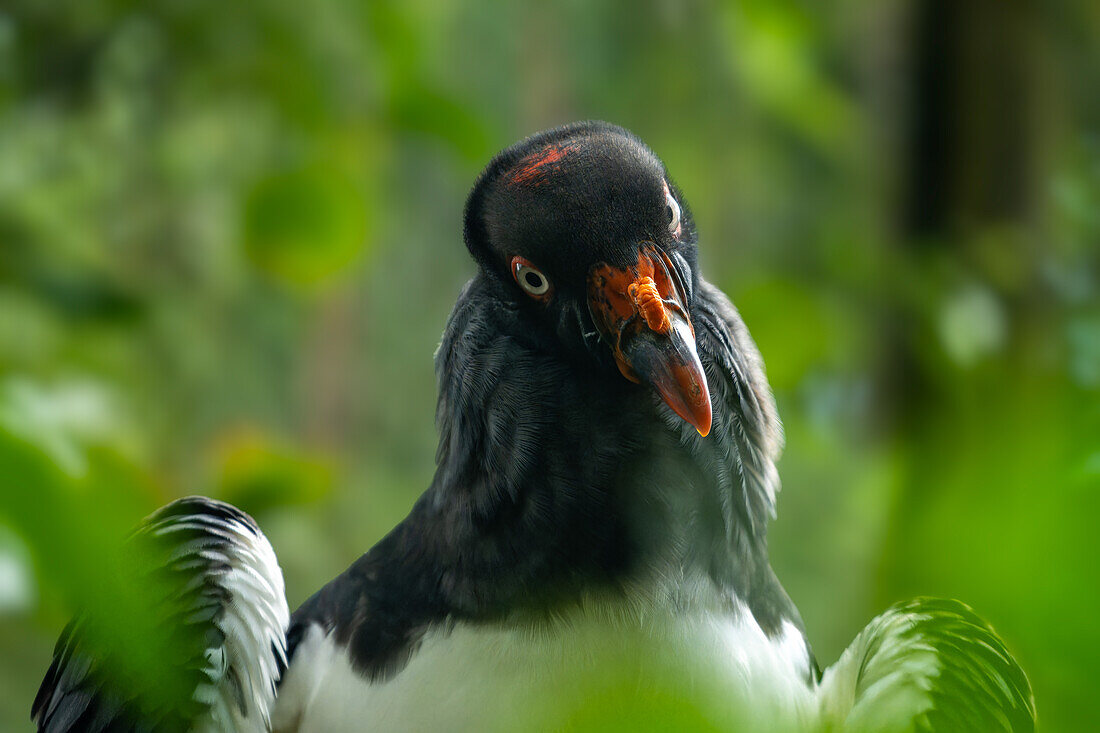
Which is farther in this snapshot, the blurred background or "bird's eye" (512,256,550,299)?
"bird's eye" (512,256,550,299)

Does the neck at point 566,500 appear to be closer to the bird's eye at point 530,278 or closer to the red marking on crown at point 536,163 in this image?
the bird's eye at point 530,278

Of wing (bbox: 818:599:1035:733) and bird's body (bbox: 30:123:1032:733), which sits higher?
bird's body (bbox: 30:123:1032:733)

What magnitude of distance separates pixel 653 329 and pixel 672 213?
0.76ft

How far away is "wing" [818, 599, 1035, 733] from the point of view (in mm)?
1391

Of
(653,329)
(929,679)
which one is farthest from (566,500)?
(929,679)

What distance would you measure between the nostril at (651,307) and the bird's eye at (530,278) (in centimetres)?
14

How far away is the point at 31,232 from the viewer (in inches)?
69.2

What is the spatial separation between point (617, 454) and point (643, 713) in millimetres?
855

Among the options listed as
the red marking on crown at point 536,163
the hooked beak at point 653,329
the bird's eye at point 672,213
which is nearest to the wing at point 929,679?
the hooked beak at point 653,329

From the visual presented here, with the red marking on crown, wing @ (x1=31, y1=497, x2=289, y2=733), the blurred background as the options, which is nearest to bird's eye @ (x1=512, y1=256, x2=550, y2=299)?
the red marking on crown

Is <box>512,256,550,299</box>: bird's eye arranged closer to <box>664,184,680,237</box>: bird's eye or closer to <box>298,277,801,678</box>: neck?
<box>298,277,801,678</box>: neck

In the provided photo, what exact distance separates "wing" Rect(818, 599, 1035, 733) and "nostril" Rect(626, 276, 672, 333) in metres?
0.49

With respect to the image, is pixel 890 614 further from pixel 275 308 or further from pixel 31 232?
pixel 275 308

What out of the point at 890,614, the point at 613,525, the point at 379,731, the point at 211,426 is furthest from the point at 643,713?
the point at 211,426
